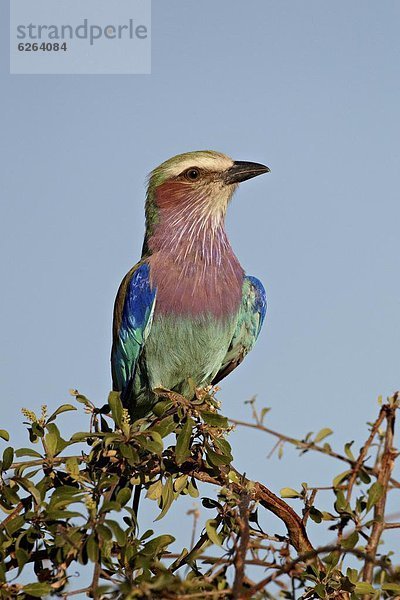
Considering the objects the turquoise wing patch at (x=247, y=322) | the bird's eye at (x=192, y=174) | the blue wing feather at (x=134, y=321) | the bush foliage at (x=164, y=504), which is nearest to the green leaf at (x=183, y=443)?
the bush foliage at (x=164, y=504)

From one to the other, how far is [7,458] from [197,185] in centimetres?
373

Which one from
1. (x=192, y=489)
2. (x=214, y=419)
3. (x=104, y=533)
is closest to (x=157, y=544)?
(x=104, y=533)

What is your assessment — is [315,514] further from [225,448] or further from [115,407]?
[115,407]

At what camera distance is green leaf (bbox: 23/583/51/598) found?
328cm

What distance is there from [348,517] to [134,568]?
82cm

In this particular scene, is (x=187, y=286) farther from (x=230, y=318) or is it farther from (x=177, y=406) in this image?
(x=177, y=406)

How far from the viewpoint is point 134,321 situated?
643cm

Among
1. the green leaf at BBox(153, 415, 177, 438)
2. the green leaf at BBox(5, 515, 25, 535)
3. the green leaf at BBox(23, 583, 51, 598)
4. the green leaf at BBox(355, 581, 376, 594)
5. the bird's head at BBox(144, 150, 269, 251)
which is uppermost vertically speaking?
the bird's head at BBox(144, 150, 269, 251)

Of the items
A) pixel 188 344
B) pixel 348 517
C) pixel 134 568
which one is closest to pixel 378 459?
pixel 348 517

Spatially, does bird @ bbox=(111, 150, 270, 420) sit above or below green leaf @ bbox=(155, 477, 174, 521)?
above

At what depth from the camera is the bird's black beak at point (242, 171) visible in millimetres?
6934

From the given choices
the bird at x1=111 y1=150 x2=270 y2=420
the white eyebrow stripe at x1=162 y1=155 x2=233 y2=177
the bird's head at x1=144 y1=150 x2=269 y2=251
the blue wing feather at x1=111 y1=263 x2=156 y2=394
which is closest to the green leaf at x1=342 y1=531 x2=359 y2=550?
the bird at x1=111 y1=150 x2=270 y2=420

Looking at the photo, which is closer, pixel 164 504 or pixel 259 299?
pixel 164 504

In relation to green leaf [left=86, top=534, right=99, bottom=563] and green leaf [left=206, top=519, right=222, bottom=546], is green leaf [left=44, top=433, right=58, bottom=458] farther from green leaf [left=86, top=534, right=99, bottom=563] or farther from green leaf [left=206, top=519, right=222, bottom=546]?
Result: green leaf [left=86, top=534, right=99, bottom=563]
